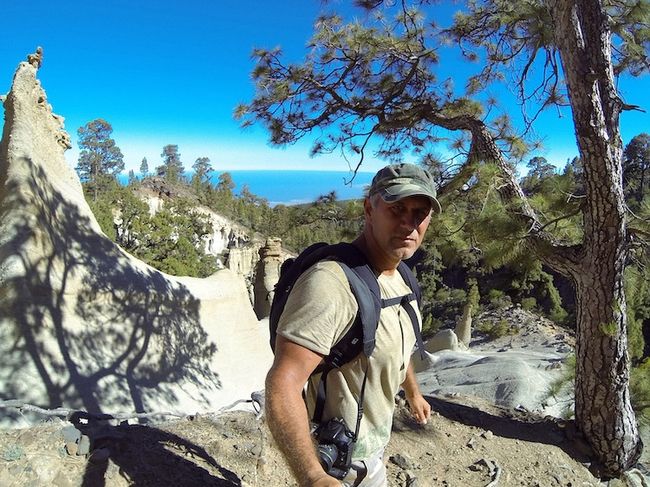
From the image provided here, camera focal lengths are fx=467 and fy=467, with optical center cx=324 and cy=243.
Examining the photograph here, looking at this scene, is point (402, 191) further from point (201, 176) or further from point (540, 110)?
point (201, 176)

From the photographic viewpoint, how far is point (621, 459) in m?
4.12

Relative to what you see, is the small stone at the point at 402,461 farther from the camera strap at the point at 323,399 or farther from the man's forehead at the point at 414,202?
the man's forehead at the point at 414,202

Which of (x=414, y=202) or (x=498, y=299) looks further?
(x=498, y=299)

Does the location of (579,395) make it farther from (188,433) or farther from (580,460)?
Result: (188,433)

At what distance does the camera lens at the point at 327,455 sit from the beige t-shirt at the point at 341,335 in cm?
11

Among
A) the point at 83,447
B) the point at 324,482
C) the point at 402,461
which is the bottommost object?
the point at 402,461

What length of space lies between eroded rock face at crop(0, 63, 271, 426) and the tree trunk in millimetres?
4106

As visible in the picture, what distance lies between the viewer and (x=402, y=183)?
1.76 meters

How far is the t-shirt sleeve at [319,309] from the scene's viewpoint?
1.47 metres

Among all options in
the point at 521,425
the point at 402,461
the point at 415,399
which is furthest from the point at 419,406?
the point at 521,425

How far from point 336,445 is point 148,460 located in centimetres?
139

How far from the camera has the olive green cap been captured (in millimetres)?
1729

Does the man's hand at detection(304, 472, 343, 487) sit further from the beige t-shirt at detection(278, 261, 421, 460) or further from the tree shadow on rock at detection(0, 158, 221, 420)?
the tree shadow on rock at detection(0, 158, 221, 420)

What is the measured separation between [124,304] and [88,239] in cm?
82
